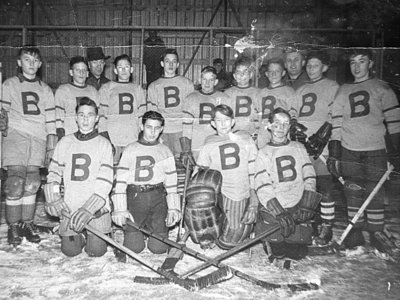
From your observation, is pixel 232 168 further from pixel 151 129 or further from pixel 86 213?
pixel 86 213

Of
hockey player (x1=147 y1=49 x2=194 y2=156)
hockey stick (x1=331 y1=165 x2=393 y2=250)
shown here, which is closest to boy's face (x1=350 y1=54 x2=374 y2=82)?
hockey stick (x1=331 y1=165 x2=393 y2=250)

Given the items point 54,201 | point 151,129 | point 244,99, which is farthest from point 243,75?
point 54,201

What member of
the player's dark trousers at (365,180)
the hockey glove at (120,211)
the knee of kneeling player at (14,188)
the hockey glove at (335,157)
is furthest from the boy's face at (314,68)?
the knee of kneeling player at (14,188)

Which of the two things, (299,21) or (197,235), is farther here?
(299,21)

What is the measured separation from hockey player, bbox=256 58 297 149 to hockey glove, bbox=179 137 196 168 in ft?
2.75

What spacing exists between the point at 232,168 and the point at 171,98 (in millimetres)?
1346

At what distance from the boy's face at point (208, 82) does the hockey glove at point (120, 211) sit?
66.5 inches

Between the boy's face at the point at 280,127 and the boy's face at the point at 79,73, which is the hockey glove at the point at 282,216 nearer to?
the boy's face at the point at 280,127

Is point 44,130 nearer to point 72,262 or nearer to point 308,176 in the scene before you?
point 72,262

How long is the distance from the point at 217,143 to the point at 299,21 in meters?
5.98

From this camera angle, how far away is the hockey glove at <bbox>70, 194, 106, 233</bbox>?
3434mm

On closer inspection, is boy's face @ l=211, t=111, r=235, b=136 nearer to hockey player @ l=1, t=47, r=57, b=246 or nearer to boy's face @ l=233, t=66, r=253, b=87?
boy's face @ l=233, t=66, r=253, b=87

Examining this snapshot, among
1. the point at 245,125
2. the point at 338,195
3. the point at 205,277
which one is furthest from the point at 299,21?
the point at 205,277

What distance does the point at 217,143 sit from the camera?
3928 millimetres
